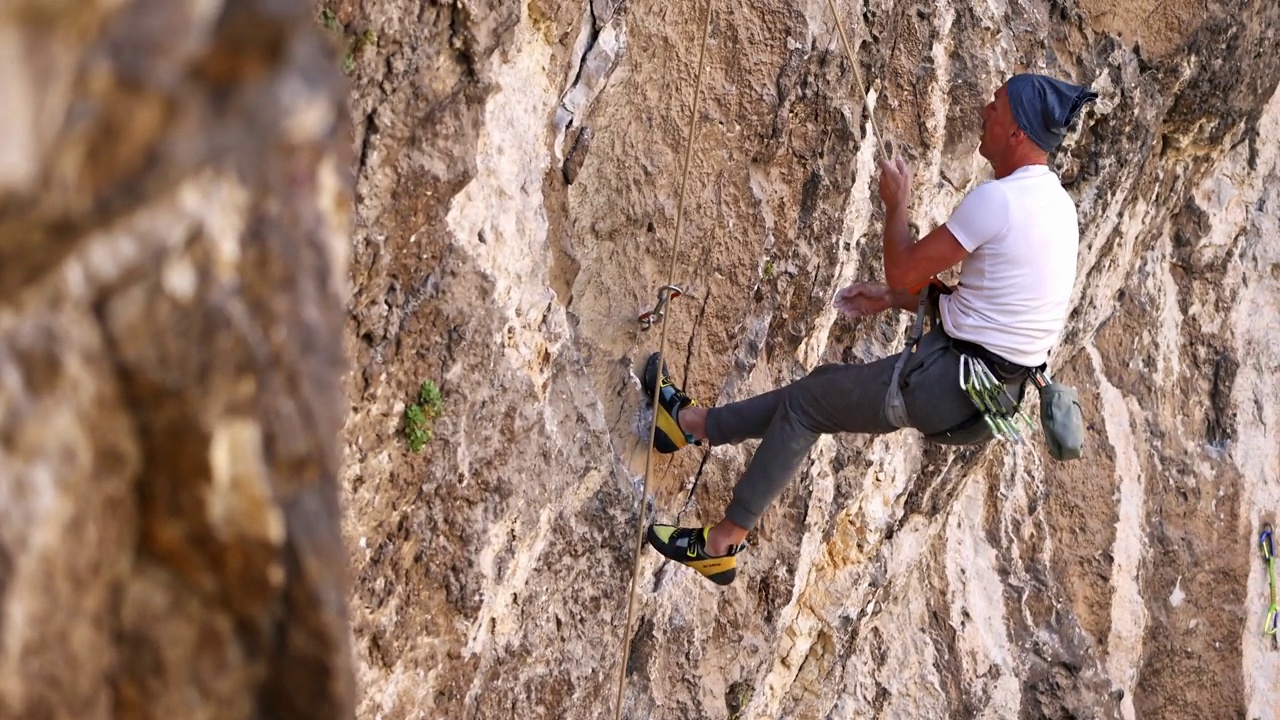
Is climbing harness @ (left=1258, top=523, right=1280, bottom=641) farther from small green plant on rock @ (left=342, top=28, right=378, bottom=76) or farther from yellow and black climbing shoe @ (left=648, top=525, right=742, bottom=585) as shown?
small green plant on rock @ (left=342, top=28, right=378, bottom=76)

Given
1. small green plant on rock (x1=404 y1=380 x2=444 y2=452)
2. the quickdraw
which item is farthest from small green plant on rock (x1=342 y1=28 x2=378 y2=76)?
the quickdraw

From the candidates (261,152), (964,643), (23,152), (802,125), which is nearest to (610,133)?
(802,125)

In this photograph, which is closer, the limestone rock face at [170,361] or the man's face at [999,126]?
the limestone rock face at [170,361]

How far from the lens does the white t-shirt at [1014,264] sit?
350 centimetres

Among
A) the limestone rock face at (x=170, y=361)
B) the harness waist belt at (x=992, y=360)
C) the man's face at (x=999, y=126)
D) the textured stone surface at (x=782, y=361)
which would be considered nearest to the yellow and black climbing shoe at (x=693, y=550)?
the textured stone surface at (x=782, y=361)

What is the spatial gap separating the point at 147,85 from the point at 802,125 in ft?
12.4

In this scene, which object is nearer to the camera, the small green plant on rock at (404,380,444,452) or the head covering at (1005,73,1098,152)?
the small green plant on rock at (404,380,444,452)

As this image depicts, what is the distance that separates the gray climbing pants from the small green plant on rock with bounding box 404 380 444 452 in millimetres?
1303

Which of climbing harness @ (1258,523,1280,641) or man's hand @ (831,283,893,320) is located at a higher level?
man's hand @ (831,283,893,320)

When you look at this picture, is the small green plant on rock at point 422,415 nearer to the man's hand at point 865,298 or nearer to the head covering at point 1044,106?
the man's hand at point 865,298

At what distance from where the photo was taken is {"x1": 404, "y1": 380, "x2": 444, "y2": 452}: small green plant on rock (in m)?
3.21

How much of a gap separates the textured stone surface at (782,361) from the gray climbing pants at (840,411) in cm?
52

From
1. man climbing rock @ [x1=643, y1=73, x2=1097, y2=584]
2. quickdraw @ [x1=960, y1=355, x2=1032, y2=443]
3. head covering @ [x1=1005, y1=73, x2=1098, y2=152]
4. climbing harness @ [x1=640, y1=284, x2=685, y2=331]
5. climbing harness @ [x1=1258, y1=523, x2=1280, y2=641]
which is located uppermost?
head covering @ [x1=1005, y1=73, x2=1098, y2=152]

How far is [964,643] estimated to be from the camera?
6.99 meters
